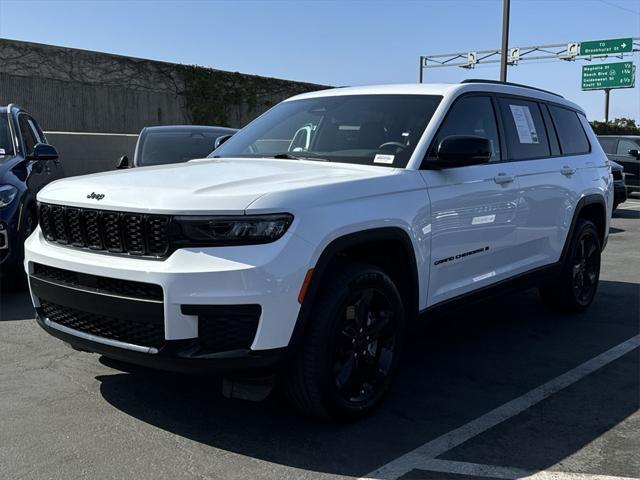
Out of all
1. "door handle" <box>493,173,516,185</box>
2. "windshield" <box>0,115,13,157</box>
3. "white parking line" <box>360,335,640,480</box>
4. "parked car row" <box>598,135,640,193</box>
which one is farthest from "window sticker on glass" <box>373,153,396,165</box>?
"parked car row" <box>598,135,640,193</box>

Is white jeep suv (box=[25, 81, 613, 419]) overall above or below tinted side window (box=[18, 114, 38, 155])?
below

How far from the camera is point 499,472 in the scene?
10.3ft

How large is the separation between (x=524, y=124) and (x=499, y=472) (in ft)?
9.78

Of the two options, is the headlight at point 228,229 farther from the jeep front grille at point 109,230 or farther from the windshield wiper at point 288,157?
the windshield wiper at point 288,157

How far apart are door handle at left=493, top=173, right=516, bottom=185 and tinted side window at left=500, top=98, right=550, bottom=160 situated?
242 millimetres

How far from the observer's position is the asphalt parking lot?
10.3 feet

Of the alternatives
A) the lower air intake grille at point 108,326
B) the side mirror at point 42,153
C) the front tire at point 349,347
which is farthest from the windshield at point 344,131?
the side mirror at point 42,153

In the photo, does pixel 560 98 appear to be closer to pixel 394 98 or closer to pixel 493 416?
pixel 394 98

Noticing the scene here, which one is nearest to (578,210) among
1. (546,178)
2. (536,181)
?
(546,178)

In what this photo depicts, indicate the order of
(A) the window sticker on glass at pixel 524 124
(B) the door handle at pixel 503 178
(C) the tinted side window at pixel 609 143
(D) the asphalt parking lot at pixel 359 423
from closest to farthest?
1. (D) the asphalt parking lot at pixel 359 423
2. (B) the door handle at pixel 503 178
3. (A) the window sticker on glass at pixel 524 124
4. (C) the tinted side window at pixel 609 143

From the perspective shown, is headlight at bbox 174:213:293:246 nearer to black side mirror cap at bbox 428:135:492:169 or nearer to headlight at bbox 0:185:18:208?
black side mirror cap at bbox 428:135:492:169

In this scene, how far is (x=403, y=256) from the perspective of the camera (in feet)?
12.8

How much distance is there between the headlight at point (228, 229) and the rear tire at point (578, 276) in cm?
335

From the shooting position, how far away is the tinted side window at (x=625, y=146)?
719 inches
